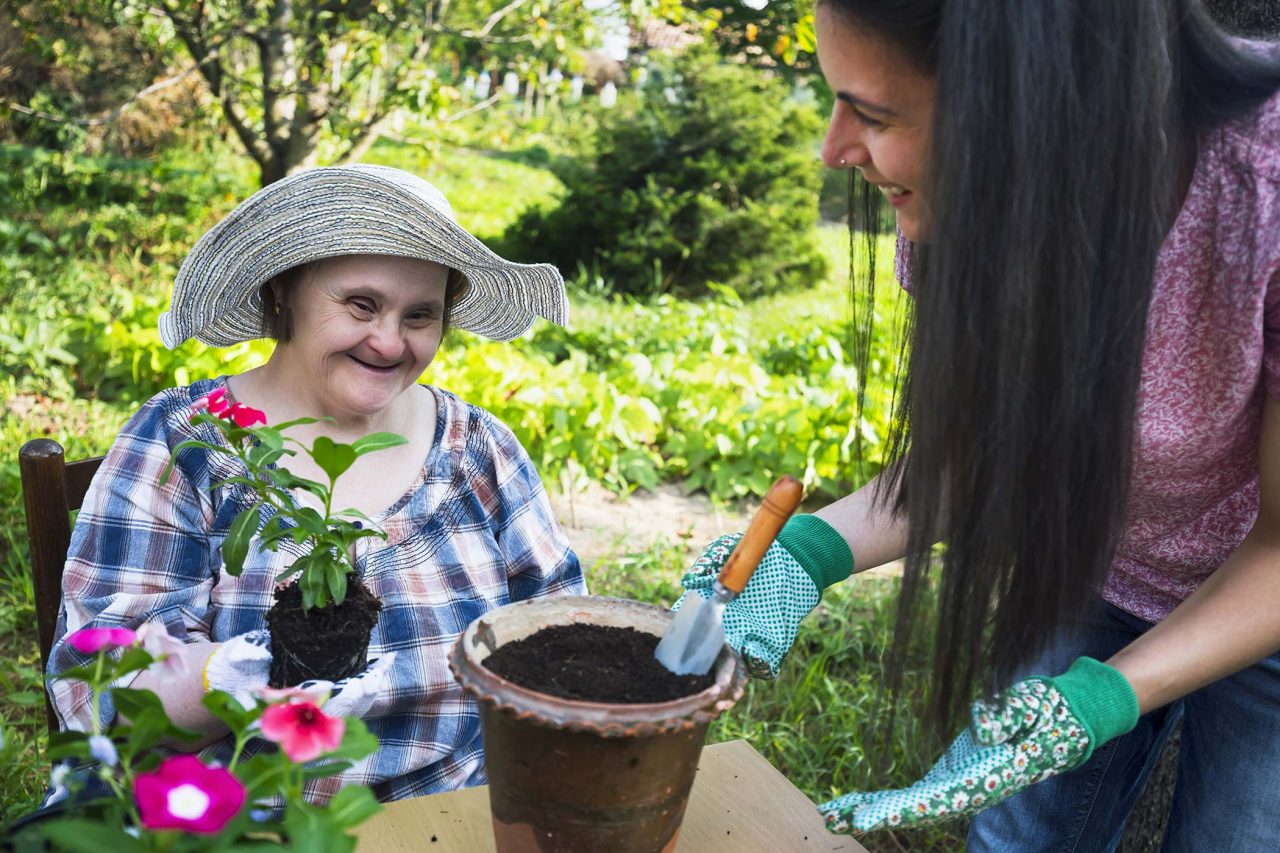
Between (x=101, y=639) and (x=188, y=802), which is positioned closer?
(x=188, y=802)

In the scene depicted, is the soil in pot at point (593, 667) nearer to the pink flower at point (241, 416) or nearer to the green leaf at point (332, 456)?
the green leaf at point (332, 456)

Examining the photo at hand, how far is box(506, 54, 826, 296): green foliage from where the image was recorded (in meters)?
7.04

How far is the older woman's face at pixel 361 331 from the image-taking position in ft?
5.30

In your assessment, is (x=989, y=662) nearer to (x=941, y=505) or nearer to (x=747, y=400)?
(x=941, y=505)

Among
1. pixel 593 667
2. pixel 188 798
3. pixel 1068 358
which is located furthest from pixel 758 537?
pixel 188 798

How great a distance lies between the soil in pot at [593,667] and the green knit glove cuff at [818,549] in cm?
35

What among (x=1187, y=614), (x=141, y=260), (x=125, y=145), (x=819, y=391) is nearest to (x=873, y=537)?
(x=1187, y=614)

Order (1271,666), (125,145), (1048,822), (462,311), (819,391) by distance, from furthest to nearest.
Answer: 1. (125,145)
2. (819,391)
3. (462,311)
4. (1048,822)
5. (1271,666)

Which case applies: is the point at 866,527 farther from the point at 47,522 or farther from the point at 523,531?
the point at 47,522

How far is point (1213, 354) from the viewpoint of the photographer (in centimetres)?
117

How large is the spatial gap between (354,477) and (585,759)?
85 cm

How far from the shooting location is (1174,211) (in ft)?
3.76

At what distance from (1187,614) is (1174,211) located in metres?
0.42

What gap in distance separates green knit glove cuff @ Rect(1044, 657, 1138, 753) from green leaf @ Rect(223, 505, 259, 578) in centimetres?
86
